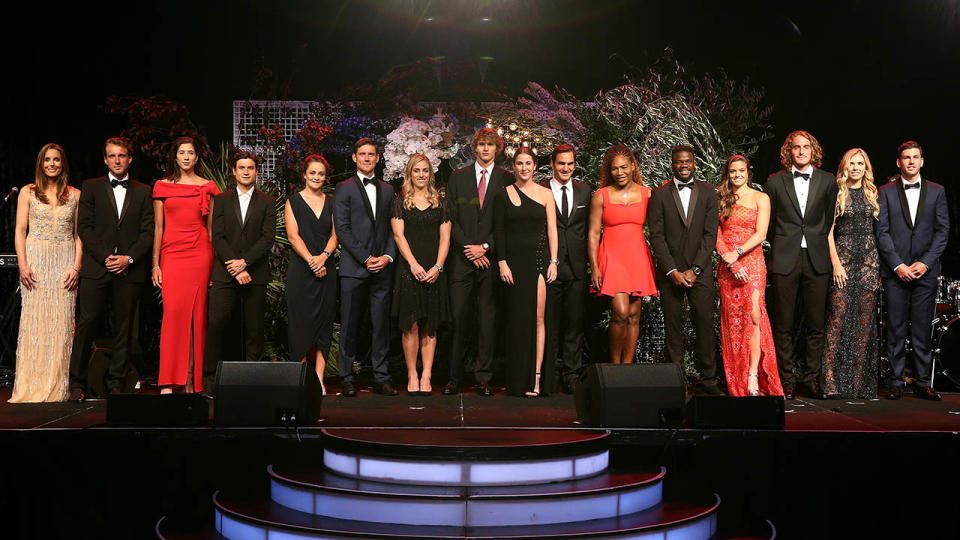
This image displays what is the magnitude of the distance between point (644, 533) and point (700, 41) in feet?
18.5

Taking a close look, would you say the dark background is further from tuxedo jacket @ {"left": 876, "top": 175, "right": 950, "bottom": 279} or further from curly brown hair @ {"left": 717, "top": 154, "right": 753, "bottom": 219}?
curly brown hair @ {"left": 717, "top": 154, "right": 753, "bottom": 219}

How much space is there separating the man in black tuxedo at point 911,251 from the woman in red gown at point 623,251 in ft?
5.23

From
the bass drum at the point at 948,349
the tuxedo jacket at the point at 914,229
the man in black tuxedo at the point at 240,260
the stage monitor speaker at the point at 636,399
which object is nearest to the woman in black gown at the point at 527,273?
the stage monitor speaker at the point at 636,399

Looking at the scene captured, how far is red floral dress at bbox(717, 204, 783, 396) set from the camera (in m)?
5.98

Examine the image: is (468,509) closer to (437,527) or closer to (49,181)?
(437,527)

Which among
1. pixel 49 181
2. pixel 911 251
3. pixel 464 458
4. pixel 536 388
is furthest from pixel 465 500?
pixel 911 251

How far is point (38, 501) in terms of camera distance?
4.70 metres

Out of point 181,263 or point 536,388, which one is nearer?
point 181,263

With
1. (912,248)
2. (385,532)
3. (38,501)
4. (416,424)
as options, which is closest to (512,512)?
(385,532)

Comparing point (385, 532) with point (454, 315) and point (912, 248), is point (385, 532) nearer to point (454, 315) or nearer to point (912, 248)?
point (454, 315)

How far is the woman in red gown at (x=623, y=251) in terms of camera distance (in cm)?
601

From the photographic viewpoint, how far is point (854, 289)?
20.5 ft

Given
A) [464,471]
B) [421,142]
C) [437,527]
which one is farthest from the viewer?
[421,142]

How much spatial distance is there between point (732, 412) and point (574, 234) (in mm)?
1924
